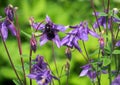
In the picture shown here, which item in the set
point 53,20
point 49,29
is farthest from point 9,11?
point 53,20

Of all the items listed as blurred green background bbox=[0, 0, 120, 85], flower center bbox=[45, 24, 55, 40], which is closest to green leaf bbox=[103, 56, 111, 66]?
flower center bbox=[45, 24, 55, 40]

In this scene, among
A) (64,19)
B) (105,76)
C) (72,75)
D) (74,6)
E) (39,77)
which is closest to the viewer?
(39,77)

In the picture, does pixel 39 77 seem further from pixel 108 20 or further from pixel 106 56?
pixel 108 20

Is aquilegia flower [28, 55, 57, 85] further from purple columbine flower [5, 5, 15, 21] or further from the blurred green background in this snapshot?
the blurred green background

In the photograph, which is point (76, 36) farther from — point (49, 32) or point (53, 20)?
point (53, 20)

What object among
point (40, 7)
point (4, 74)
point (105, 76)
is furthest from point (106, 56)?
point (40, 7)
